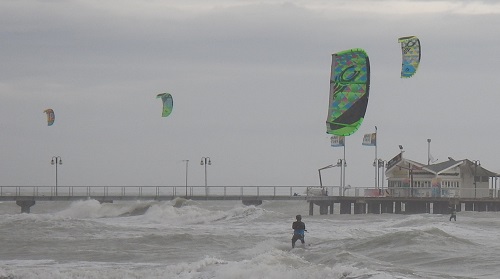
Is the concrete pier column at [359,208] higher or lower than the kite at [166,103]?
lower

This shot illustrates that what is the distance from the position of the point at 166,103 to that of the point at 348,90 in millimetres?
31844

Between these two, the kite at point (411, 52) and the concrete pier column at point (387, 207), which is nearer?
the kite at point (411, 52)

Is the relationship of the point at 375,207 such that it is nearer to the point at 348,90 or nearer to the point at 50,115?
the point at 50,115

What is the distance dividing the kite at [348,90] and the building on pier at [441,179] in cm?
2440

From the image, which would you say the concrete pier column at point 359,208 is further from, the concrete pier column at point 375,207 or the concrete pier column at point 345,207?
the concrete pier column at point 345,207

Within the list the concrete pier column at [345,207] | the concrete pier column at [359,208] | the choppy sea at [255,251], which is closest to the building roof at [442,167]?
the concrete pier column at [359,208]

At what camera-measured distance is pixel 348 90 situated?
35.5 meters

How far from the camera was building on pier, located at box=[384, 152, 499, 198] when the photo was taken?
195ft

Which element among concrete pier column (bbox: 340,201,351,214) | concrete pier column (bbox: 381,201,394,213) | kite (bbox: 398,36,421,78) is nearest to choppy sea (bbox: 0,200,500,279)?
kite (bbox: 398,36,421,78)

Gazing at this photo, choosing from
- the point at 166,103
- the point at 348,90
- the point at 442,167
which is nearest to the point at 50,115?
the point at 166,103

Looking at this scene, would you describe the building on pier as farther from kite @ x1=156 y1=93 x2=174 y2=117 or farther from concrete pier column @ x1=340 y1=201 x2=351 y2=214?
kite @ x1=156 y1=93 x2=174 y2=117

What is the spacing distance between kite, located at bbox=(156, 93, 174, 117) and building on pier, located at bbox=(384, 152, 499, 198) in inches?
514

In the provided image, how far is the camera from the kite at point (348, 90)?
114 feet

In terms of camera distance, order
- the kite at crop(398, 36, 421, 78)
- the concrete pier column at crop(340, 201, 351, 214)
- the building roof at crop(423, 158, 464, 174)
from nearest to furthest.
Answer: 1. the kite at crop(398, 36, 421, 78)
2. the concrete pier column at crop(340, 201, 351, 214)
3. the building roof at crop(423, 158, 464, 174)
